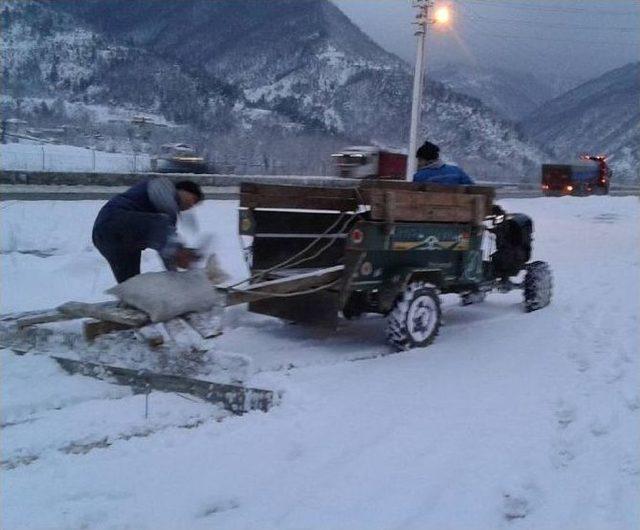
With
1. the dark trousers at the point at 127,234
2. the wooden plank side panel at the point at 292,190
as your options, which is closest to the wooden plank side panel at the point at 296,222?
the wooden plank side panel at the point at 292,190

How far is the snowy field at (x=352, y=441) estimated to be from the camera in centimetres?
326

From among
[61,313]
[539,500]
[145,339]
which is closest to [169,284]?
[145,339]

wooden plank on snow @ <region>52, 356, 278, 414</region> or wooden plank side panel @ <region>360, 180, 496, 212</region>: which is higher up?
wooden plank side panel @ <region>360, 180, 496, 212</region>

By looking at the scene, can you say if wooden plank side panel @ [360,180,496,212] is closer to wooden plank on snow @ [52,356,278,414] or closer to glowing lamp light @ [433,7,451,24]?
wooden plank on snow @ [52,356,278,414]

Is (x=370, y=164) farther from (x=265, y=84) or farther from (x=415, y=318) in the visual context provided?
(x=265, y=84)

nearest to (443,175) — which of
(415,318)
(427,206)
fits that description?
(427,206)

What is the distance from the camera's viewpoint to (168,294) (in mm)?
4789

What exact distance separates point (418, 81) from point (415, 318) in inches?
700

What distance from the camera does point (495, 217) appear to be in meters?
Answer: 8.15

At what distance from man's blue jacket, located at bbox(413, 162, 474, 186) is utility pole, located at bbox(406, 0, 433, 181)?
14.1m

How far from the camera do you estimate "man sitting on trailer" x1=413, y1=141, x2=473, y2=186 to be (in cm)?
749

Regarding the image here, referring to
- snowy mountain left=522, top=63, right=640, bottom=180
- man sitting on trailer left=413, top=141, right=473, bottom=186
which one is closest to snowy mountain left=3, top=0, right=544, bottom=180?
snowy mountain left=522, top=63, right=640, bottom=180

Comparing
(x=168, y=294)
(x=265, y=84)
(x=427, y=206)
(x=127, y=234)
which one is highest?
(x=265, y=84)

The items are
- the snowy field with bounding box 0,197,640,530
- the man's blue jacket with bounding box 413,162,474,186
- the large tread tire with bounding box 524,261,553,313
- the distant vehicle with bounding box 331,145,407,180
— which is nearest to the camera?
the snowy field with bounding box 0,197,640,530
